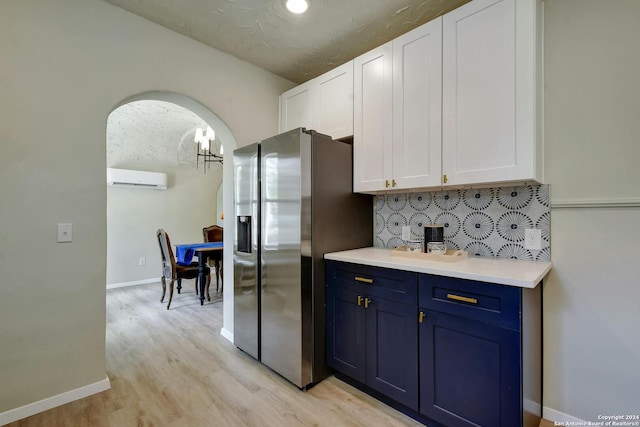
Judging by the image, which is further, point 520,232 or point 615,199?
point 520,232

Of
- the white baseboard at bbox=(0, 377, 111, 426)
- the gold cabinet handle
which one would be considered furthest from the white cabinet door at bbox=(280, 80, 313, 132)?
the white baseboard at bbox=(0, 377, 111, 426)

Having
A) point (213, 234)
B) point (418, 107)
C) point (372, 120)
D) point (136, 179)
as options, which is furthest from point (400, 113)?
point (136, 179)

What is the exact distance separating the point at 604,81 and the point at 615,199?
25.2 inches

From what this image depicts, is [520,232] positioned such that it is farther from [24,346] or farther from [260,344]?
[24,346]

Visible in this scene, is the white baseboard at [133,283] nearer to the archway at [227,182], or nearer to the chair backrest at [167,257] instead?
the chair backrest at [167,257]

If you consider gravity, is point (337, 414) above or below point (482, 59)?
below

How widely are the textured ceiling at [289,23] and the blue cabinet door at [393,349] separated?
2.02 m

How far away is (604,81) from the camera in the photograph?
157 centimetres

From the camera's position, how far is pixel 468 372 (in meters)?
1.44

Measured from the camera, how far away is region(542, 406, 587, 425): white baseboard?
1.62 m

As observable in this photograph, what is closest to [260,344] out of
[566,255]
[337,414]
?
[337,414]

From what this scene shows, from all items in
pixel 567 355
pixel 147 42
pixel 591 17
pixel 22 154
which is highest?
pixel 147 42

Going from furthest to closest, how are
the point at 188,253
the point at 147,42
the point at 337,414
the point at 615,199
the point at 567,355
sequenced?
the point at 188,253 → the point at 147,42 → the point at 337,414 → the point at 567,355 → the point at 615,199

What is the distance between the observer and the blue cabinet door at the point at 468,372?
4.30 ft
